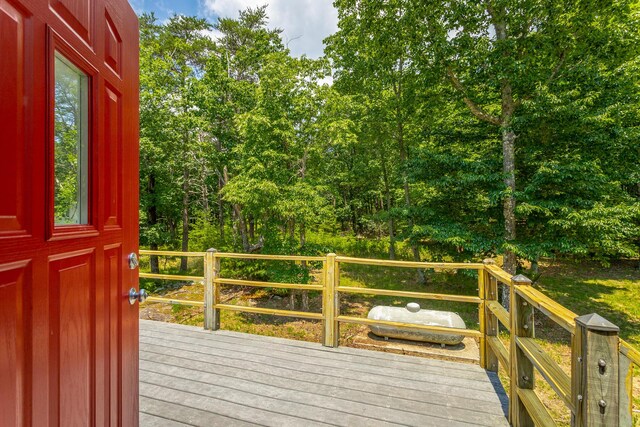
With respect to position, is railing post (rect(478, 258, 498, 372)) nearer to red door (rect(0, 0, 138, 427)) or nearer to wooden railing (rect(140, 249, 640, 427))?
wooden railing (rect(140, 249, 640, 427))

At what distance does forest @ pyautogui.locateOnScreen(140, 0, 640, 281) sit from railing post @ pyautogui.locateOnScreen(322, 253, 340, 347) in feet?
12.7

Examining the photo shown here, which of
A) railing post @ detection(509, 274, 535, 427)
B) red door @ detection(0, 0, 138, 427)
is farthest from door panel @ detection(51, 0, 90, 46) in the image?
railing post @ detection(509, 274, 535, 427)

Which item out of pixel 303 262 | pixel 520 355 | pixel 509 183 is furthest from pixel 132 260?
pixel 509 183

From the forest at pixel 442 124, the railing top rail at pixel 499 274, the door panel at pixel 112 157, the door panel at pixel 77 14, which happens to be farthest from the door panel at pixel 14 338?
the forest at pixel 442 124

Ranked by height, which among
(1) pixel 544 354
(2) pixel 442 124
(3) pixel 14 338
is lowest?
(1) pixel 544 354

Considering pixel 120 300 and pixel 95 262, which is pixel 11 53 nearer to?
pixel 95 262

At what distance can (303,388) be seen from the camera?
230 cm

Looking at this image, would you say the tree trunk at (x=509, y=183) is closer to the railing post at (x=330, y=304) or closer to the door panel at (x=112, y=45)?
the railing post at (x=330, y=304)

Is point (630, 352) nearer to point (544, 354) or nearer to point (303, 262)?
point (544, 354)

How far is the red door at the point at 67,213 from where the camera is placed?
0.74 metres

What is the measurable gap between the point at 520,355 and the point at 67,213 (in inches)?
95.0

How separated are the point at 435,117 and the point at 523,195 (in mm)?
3658

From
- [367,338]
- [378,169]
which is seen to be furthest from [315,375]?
[378,169]

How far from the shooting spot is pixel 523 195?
6320 mm
